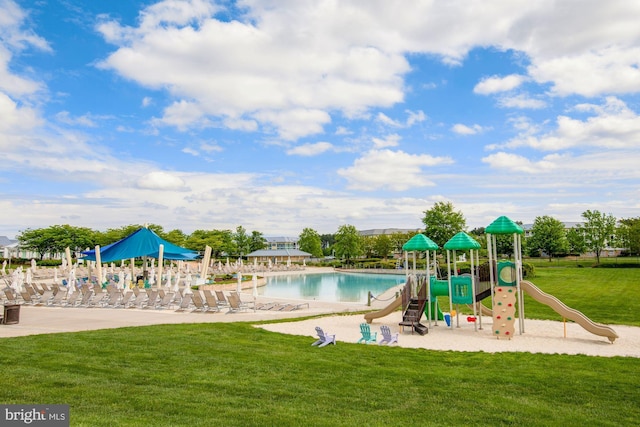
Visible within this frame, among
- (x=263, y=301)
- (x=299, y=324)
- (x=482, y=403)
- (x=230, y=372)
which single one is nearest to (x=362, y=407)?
(x=482, y=403)

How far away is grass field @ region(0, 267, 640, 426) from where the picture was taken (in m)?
5.72

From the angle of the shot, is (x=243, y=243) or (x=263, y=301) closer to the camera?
(x=263, y=301)

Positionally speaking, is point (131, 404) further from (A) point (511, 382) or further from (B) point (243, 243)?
(B) point (243, 243)

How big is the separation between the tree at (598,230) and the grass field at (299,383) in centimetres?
5025

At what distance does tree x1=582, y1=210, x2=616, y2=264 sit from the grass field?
50249 millimetres

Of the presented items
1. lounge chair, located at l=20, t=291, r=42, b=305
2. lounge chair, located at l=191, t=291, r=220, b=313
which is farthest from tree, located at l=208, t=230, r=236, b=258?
lounge chair, located at l=191, t=291, r=220, b=313

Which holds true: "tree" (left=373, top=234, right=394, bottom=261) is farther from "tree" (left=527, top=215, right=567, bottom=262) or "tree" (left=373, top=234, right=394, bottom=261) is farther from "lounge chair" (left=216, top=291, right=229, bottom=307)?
"lounge chair" (left=216, top=291, right=229, bottom=307)

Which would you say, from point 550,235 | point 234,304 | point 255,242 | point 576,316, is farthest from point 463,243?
point 255,242

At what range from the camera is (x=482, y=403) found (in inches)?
250

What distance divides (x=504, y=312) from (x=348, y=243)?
59.3m

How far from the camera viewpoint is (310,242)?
3516 inches

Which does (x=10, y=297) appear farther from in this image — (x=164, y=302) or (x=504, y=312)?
(x=504, y=312)

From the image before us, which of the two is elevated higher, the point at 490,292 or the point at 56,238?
the point at 56,238

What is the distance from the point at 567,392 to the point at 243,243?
83.6 metres
